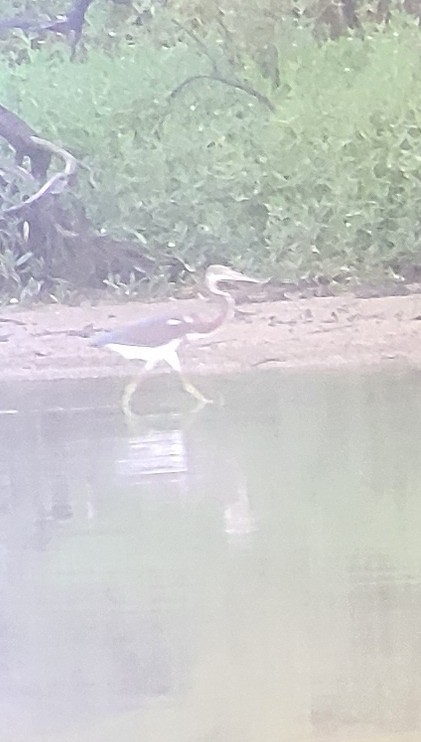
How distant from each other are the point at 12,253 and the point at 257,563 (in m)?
0.53

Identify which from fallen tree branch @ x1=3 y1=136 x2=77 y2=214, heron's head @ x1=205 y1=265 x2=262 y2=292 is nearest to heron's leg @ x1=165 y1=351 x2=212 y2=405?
heron's head @ x1=205 y1=265 x2=262 y2=292

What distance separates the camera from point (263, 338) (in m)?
1.36

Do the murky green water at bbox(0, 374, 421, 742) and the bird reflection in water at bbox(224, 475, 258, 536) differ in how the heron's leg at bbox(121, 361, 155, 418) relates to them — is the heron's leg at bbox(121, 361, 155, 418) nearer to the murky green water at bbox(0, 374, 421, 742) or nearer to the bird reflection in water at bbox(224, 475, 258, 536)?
the murky green water at bbox(0, 374, 421, 742)

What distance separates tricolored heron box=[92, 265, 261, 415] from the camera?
1.36 meters

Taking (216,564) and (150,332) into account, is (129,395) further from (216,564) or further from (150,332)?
(216,564)

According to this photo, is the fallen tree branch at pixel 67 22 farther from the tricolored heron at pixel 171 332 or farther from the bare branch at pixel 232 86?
the tricolored heron at pixel 171 332

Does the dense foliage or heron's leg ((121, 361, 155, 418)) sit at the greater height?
the dense foliage

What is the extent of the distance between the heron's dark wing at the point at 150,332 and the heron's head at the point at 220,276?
56 mm

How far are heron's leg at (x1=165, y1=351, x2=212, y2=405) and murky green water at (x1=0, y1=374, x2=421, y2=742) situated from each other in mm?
23

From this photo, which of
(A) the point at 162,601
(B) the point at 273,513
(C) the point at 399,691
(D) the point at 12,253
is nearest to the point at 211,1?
(D) the point at 12,253

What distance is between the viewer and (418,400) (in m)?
1.36

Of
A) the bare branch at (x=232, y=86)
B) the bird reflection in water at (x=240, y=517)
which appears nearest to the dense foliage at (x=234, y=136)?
the bare branch at (x=232, y=86)

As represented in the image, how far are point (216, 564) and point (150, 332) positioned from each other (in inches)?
13.8

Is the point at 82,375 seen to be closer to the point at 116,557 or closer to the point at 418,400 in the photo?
the point at 116,557
